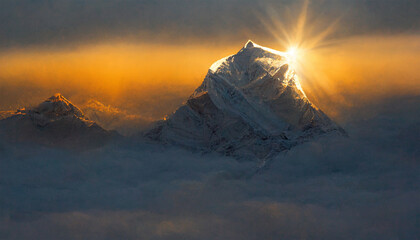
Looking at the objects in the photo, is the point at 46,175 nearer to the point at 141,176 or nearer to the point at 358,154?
the point at 141,176

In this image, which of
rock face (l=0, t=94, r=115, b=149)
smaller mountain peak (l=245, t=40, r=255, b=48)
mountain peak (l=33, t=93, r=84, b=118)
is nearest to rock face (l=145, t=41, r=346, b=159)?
smaller mountain peak (l=245, t=40, r=255, b=48)

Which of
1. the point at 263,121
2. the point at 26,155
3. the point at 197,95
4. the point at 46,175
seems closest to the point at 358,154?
the point at 263,121

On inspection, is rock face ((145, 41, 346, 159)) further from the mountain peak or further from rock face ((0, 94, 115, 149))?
the mountain peak

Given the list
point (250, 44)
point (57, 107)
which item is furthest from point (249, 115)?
point (57, 107)

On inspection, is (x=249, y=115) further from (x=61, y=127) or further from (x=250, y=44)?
(x=61, y=127)

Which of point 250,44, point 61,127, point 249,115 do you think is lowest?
point 61,127

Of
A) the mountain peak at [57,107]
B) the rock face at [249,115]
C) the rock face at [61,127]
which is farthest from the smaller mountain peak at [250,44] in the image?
the mountain peak at [57,107]
